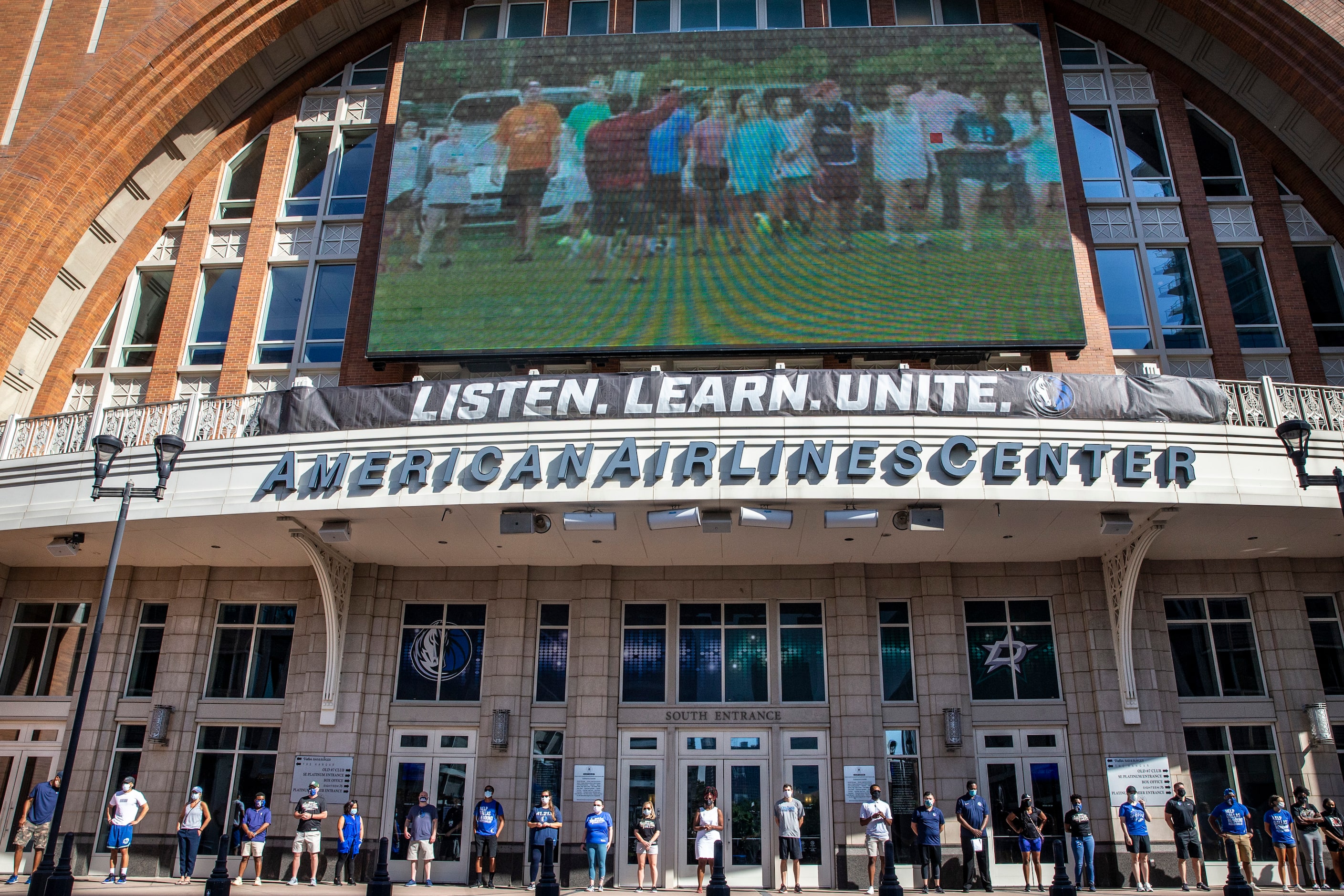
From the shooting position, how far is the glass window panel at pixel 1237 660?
18.9m

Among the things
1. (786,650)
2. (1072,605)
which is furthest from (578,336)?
(1072,605)

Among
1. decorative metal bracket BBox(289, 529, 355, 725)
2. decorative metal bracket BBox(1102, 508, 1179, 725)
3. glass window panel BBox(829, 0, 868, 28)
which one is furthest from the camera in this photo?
glass window panel BBox(829, 0, 868, 28)

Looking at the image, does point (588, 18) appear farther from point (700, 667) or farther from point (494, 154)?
point (700, 667)

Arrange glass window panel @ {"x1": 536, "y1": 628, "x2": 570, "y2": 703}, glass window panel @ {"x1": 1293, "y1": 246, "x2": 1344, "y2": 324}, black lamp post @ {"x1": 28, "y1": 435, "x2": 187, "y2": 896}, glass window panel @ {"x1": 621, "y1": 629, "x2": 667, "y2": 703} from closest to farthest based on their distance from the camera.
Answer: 1. black lamp post @ {"x1": 28, "y1": 435, "x2": 187, "y2": 896}
2. glass window panel @ {"x1": 621, "y1": 629, "x2": 667, "y2": 703}
3. glass window panel @ {"x1": 536, "y1": 628, "x2": 570, "y2": 703}
4. glass window panel @ {"x1": 1293, "y1": 246, "x2": 1344, "y2": 324}

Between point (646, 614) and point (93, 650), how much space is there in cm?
1012

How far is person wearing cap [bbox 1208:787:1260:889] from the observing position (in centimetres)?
1661

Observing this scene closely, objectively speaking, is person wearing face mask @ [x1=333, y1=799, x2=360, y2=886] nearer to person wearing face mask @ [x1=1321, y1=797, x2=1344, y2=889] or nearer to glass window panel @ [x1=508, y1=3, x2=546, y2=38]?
person wearing face mask @ [x1=1321, y1=797, x2=1344, y2=889]

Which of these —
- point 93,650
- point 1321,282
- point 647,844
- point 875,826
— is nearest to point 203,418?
point 93,650

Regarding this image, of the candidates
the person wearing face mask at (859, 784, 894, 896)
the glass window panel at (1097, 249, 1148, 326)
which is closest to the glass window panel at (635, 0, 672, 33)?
the glass window panel at (1097, 249, 1148, 326)

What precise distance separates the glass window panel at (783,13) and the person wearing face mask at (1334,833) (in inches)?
863

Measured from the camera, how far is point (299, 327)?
23.2 metres

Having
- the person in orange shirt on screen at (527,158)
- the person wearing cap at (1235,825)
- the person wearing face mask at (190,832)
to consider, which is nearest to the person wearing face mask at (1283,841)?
the person wearing cap at (1235,825)

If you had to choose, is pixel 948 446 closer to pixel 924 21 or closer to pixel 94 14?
pixel 924 21

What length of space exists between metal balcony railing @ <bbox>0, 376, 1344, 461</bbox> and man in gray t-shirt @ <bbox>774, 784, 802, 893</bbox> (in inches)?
409
